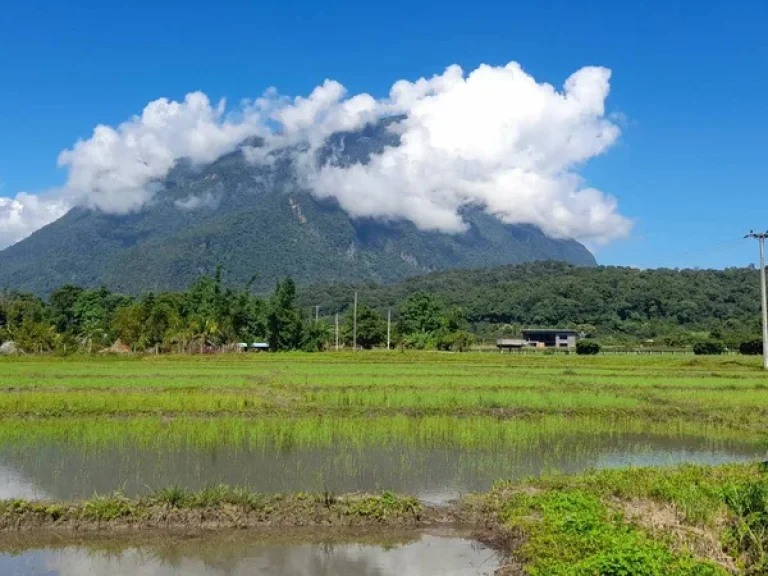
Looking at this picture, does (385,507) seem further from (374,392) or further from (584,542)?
(374,392)

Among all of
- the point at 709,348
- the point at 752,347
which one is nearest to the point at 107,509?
the point at 752,347

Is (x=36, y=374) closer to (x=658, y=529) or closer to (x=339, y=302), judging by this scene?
(x=658, y=529)

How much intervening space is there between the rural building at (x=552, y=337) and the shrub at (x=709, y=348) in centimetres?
2121

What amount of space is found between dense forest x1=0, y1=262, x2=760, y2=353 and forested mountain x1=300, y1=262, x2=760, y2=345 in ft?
0.47

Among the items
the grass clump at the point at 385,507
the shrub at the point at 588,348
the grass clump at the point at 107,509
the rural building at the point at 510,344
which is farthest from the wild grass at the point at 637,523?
the rural building at the point at 510,344

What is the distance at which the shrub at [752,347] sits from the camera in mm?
49162

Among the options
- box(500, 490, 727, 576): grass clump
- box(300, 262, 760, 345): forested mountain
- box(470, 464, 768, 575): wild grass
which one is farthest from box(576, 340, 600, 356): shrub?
box(500, 490, 727, 576): grass clump

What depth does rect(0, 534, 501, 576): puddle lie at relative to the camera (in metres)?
6.91

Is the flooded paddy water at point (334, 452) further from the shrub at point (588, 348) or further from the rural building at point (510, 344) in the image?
the rural building at point (510, 344)

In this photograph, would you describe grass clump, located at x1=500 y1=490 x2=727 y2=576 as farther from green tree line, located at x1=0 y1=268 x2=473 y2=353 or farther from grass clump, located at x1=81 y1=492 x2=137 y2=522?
green tree line, located at x1=0 y1=268 x2=473 y2=353

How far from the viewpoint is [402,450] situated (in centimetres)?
1257

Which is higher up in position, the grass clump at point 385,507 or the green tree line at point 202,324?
the green tree line at point 202,324

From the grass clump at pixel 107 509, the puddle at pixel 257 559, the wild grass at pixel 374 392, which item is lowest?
the puddle at pixel 257 559

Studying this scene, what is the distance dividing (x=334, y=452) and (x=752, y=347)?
4667 centimetres
